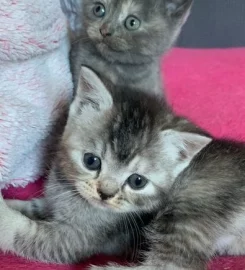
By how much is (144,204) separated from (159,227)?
2.5 inches

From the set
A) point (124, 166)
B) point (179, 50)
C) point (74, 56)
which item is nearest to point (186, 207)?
point (124, 166)

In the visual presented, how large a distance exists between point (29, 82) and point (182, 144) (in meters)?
0.48

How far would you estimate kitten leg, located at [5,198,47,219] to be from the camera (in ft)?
4.98

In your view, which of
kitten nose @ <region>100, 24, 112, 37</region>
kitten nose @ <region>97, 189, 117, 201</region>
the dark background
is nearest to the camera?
kitten nose @ <region>97, 189, 117, 201</region>

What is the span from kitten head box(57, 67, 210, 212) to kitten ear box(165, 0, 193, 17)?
544 millimetres

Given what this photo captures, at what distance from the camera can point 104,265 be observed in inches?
53.7

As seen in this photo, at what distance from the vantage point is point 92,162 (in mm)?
1330

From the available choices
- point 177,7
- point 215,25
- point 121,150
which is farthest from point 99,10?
point 215,25

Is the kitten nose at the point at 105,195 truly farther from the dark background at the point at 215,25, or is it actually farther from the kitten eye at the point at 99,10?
the dark background at the point at 215,25

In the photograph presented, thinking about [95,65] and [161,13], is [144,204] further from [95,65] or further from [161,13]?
[161,13]

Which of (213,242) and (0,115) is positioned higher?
(0,115)

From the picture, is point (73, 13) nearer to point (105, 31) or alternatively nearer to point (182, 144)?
point (105, 31)

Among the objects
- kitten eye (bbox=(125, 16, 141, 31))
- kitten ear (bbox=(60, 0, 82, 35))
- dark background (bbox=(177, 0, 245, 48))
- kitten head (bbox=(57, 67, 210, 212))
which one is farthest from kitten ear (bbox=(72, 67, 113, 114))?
dark background (bbox=(177, 0, 245, 48))

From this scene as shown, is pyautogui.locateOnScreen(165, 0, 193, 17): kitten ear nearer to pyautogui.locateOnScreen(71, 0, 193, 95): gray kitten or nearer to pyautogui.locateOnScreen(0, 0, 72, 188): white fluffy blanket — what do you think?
pyautogui.locateOnScreen(71, 0, 193, 95): gray kitten
